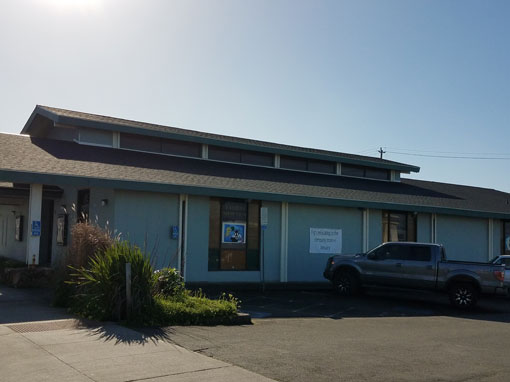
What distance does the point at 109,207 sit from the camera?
16.7m

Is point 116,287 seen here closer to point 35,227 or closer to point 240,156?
point 35,227

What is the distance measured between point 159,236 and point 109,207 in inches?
68.4

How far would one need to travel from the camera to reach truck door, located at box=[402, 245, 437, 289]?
16.4 metres

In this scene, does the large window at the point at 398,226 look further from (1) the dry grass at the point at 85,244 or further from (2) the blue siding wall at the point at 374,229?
(1) the dry grass at the point at 85,244

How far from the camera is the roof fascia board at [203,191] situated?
14423mm

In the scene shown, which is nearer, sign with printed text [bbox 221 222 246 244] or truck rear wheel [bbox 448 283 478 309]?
truck rear wheel [bbox 448 283 478 309]

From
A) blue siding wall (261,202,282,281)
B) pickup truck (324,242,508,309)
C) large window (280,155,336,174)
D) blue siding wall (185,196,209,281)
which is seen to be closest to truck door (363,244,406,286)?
pickup truck (324,242,508,309)

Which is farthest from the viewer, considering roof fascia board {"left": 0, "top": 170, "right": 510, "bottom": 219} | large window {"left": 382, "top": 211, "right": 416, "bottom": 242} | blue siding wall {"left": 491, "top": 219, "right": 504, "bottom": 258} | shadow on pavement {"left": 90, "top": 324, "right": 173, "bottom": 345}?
blue siding wall {"left": 491, "top": 219, "right": 504, "bottom": 258}

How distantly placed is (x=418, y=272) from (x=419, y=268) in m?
0.13

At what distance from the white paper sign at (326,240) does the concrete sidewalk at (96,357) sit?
11.1 m

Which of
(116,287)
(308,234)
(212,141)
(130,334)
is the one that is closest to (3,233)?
(212,141)

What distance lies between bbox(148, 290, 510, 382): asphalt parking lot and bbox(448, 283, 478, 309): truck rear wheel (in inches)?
18.0

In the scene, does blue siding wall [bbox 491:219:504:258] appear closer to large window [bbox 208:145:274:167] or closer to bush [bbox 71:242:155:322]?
large window [bbox 208:145:274:167]

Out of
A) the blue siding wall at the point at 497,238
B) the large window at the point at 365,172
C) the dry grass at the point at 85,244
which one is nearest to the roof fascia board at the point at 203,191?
the blue siding wall at the point at 497,238
